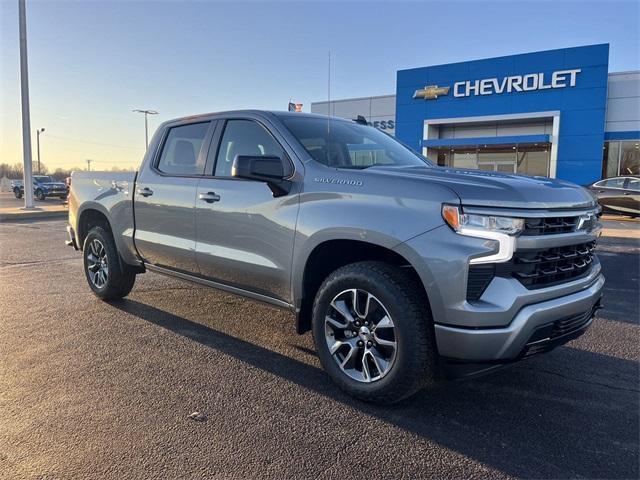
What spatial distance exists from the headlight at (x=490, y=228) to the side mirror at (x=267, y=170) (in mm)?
1273

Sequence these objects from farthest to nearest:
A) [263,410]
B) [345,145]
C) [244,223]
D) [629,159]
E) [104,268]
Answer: [629,159]
[104,268]
[345,145]
[244,223]
[263,410]

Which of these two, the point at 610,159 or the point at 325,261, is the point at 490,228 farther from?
the point at 610,159

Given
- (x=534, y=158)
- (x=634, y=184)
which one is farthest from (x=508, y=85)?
(x=634, y=184)

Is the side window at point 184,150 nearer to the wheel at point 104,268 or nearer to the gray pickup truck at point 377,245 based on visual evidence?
the gray pickup truck at point 377,245

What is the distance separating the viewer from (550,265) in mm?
2961

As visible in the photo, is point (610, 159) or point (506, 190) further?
point (610, 159)

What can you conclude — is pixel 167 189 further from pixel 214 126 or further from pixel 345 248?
pixel 345 248

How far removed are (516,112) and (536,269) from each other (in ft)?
80.4

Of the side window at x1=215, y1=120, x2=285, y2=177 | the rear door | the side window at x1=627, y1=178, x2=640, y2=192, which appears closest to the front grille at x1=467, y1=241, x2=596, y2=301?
the side window at x1=215, y1=120, x2=285, y2=177

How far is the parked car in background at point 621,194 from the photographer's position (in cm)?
1698

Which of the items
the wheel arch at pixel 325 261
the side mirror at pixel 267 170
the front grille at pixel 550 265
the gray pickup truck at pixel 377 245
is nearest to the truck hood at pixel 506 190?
the gray pickup truck at pixel 377 245

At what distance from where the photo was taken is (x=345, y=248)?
3498mm

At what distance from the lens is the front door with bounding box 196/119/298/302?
Result: 11.9 ft

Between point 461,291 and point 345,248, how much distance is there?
0.99 m
